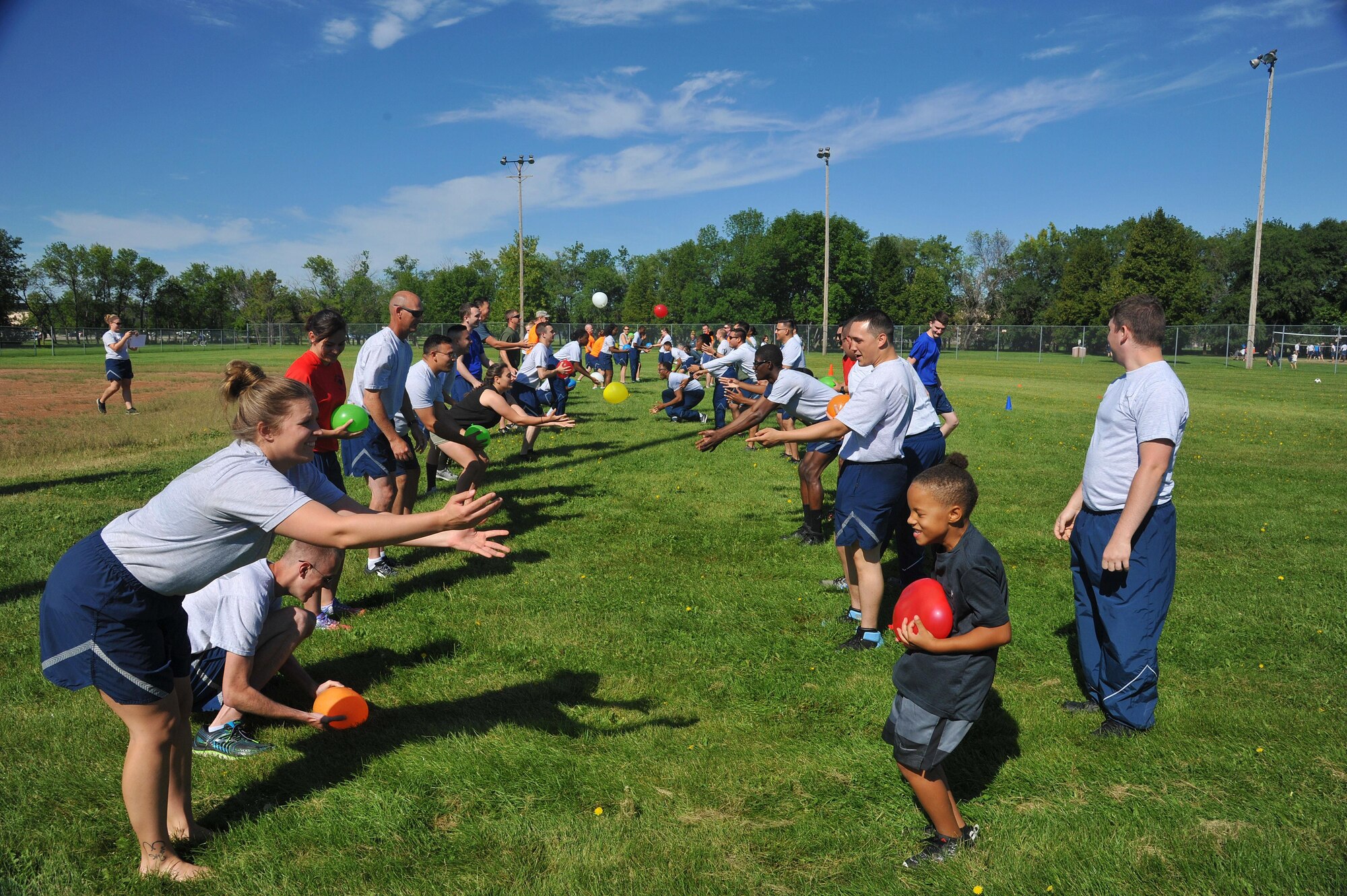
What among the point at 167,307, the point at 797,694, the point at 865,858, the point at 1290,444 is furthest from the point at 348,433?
the point at 167,307

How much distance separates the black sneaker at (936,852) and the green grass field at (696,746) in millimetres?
53

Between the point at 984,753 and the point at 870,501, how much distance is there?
1.79 metres

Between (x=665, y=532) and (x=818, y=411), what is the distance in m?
2.22

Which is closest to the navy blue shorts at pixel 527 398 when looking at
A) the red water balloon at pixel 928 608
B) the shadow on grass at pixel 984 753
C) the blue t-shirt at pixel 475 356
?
the blue t-shirt at pixel 475 356


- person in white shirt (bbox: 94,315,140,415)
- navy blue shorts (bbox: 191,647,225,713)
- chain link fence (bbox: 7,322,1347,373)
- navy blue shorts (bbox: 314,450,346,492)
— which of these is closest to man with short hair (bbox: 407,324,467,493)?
navy blue shorts (bbox: 314,450,346,492)

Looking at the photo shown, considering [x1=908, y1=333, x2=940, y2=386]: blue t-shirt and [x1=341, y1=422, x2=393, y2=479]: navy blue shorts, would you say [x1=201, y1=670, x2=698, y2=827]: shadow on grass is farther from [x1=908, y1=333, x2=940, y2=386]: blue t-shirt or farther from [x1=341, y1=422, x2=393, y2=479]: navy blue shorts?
[x1=908, y1=333, x2=940, y2=386]: blue t-shirt

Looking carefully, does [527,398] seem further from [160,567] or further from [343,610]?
[160,567]

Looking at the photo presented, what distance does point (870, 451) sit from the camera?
214 inches

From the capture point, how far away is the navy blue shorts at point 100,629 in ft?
9.69

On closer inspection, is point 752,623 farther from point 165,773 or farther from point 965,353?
point 965,353

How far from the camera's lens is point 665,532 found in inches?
337

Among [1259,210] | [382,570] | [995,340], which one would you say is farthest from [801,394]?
[995,340]

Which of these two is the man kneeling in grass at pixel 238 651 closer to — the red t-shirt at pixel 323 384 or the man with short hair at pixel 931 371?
the red t-shirt at pixel 323 384

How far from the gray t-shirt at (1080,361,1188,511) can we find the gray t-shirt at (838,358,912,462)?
1.24m
